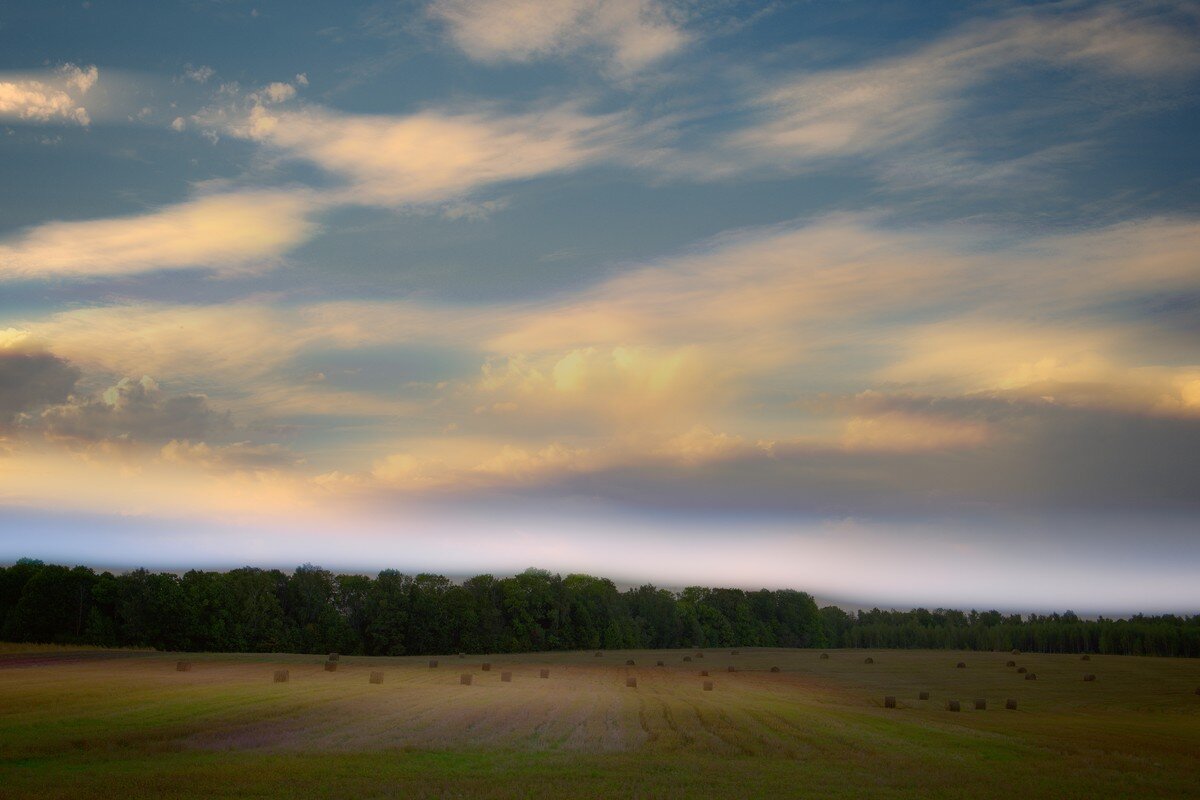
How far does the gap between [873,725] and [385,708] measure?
18.2 m

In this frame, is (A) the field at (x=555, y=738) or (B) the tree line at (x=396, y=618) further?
(B) the tree line at (x=396, y=618)

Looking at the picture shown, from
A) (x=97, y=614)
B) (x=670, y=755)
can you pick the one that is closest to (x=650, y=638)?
(x=97, y=614)

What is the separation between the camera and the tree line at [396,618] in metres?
95.0

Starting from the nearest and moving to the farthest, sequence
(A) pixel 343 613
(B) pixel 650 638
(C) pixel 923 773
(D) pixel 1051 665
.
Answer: (C) pixel 923 773
(D) pixel 1051 665
(A) pixel 343 613
(B) pixel 650 638

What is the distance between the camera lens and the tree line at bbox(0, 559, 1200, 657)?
312 ft

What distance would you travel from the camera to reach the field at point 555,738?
64.3 ft

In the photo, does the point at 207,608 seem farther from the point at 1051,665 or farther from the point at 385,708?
the point at 1051,665

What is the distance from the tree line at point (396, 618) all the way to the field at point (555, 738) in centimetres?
4138

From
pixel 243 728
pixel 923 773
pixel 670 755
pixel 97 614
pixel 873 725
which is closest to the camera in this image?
pixel 923 773

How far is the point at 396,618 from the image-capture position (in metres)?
108

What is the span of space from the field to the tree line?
136ft

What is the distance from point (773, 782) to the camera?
67.3 feet

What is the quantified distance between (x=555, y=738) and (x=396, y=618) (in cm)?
8519

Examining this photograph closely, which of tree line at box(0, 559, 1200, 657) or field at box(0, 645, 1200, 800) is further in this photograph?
tree line at box(0, 559, 1200, 657)
